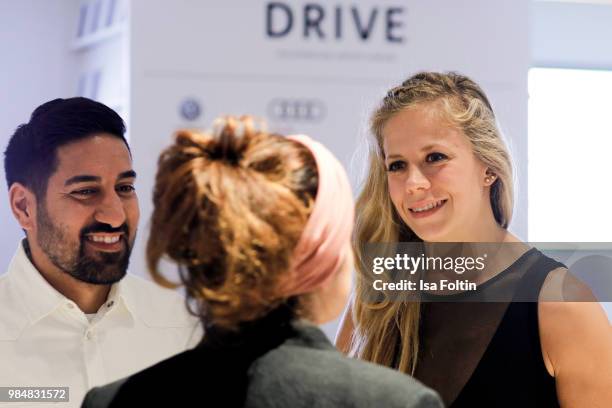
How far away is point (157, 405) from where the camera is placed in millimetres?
1382

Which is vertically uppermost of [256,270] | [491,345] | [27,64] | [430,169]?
[27,64]

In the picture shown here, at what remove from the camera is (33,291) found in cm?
233

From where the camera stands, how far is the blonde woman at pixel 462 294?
227 cm

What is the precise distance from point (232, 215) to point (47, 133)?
3.88ft

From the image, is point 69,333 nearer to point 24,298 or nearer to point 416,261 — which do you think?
point 24,298

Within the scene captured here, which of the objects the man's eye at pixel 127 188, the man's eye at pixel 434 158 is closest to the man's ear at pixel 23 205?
the man's eye at pixel 127 188

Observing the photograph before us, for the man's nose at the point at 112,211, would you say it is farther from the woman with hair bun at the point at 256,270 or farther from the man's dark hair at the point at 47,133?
the woman with hair bun at the point at 256,270

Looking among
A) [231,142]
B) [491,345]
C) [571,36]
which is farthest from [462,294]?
[231,142]

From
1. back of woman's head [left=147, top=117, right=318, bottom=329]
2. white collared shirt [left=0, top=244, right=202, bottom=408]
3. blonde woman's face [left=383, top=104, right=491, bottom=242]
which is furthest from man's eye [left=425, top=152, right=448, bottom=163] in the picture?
back of woman's head [left=147, top=117, right=318, bottom=329]

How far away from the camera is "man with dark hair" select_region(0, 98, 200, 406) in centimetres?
229

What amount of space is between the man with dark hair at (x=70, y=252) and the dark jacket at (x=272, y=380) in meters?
0.94

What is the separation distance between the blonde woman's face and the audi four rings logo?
0.68 feet

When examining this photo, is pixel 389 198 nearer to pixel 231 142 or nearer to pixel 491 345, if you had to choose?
pixel 491 345

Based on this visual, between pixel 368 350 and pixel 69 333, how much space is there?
2.48 feet
